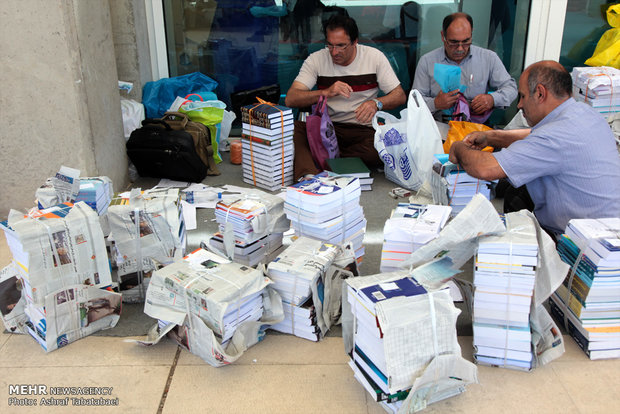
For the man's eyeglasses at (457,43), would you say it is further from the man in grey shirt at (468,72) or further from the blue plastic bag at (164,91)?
the blue plastic bag at (164,91)

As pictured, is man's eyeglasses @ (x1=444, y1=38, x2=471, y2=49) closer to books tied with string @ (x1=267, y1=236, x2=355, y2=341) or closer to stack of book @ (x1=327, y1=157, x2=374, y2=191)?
stack of book @ (x1=327, y1=157, x2=374, y2=191)

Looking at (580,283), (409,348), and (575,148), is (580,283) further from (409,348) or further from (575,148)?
(409,348)

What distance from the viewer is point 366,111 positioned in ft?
14.5

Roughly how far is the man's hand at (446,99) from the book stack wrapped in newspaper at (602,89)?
1158 mm

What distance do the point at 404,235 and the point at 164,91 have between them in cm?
351

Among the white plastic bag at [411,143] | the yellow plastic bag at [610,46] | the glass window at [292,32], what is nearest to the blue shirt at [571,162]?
the white plastic bag at [411,143]

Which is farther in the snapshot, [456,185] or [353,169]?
[353,169]

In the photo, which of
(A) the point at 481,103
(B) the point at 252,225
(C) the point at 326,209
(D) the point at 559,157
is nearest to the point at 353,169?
(A) the point at 481,103

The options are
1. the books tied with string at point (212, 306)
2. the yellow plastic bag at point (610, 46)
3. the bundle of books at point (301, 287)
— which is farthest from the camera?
the yellow plastic bag at point (610, 46)

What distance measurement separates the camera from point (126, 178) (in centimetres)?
453

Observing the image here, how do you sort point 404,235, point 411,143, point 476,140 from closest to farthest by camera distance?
1. point 404,235
2. point 476,140
3. point 411,143

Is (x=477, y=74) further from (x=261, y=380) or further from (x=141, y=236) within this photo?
(x=261, y=380)

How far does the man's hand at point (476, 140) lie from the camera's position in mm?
3229

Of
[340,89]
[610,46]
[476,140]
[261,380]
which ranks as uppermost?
[610,46]
